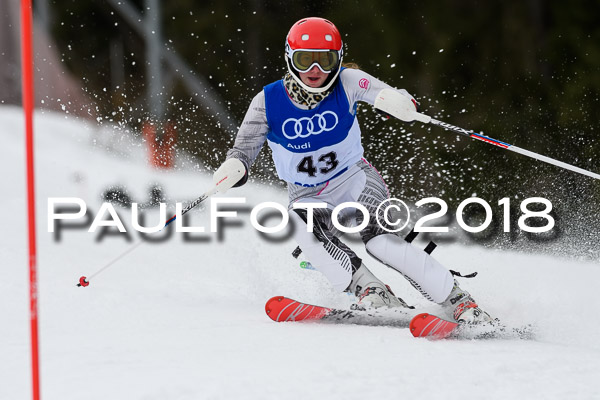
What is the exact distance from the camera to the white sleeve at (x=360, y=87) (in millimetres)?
3754

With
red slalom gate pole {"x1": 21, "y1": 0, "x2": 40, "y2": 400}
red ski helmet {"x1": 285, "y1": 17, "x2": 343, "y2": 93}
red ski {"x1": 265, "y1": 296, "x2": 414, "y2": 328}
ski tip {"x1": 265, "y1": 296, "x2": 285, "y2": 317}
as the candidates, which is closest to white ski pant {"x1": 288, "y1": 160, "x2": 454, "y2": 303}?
red ski {"x1": 265, "y1": 296, "x2": 414, "y2": 328}

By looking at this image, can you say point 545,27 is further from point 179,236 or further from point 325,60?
Answer: point 325,60

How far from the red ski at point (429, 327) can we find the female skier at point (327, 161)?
0.31m

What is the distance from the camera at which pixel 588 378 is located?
263cm

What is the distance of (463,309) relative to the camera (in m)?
3.60

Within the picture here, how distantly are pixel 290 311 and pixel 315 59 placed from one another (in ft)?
4.03

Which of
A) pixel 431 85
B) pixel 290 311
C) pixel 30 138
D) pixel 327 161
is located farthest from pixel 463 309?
pixel 431 85

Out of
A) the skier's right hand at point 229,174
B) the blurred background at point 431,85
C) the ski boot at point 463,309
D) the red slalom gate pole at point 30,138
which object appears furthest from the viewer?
the blurred background at point 431,85

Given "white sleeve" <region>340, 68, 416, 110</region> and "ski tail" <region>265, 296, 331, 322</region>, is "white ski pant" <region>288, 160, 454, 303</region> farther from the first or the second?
"white sleeve" <region>340, 68, 416, 110</region>

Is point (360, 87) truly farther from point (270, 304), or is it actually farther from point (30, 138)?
point (30, 138)


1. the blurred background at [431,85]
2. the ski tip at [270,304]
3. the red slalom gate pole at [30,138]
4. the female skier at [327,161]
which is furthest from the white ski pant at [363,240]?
the blurred background at [431,85]

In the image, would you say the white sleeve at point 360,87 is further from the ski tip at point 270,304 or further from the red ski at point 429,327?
the red ski at point 429,327

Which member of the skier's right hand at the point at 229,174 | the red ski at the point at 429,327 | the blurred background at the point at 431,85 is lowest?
the red ski at the point at 429,327

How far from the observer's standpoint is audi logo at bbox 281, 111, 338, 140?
3701 millimetres
